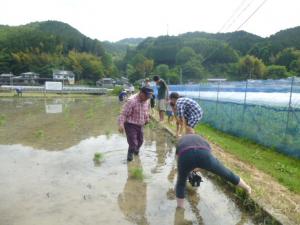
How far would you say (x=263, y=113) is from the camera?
10.4 metres

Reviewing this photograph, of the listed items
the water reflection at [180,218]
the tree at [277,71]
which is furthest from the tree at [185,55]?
the water reflection at [180,218]

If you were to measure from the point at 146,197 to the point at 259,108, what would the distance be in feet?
20.7

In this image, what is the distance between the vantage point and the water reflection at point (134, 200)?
4789 mm

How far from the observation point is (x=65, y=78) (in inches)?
3750

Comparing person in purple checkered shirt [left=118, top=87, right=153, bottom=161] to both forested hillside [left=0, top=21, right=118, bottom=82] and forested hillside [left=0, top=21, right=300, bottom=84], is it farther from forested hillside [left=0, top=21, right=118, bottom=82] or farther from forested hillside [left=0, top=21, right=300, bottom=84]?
forested hillside [left=0, top=21, right=118, bottom=82]

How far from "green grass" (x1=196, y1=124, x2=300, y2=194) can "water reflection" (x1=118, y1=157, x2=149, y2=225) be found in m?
2.64

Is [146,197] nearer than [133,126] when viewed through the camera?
Yes

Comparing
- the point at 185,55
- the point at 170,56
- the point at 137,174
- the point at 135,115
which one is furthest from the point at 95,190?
the point at 170,56

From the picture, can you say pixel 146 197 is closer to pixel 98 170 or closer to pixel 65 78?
pixel 98 170

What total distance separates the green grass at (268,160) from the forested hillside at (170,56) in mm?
33512

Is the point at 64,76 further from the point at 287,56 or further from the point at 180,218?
the point at 180,218

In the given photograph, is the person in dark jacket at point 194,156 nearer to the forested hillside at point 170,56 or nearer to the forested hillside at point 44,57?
the forested hillside at point 170,56

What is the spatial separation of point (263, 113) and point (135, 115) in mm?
4564

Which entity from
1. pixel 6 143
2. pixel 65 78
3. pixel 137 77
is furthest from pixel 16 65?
pixel 6 143
